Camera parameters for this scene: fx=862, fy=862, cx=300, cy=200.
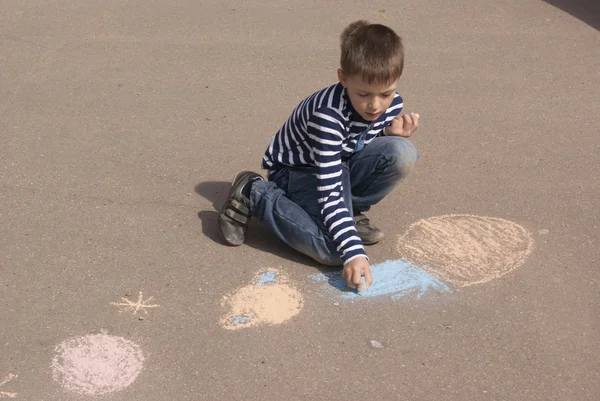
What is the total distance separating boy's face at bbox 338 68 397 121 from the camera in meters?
3.28

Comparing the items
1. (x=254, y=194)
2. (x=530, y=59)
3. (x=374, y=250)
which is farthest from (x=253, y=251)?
(x=530, y=59)

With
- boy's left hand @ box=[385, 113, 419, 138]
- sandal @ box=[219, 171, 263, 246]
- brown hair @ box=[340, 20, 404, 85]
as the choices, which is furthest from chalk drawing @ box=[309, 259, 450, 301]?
brown hair @ box=[340, 20, 404, 85]

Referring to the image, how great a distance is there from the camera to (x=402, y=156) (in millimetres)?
3574

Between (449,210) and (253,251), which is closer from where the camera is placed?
(253,251)

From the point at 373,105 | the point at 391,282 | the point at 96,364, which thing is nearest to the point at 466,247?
the point at 391,282

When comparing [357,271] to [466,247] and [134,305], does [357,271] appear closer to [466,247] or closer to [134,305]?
[466,247]

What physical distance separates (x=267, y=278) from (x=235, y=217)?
0.33m

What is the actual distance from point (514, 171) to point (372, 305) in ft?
4.49

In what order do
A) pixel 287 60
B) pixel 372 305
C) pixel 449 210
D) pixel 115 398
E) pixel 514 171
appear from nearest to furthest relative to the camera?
pixel 115 398 → pixel 372 305 → pixel 449 210 → pixel 514 171 → pixel 287 60

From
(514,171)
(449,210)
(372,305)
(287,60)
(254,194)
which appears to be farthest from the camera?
(287,60)

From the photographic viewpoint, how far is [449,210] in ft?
13.1

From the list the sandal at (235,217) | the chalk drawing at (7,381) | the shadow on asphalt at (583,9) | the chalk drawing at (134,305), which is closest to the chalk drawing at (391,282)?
the sandal at (235,217)

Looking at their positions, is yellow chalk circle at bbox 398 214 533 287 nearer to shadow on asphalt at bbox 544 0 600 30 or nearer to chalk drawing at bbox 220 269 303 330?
chalk drawing at bbox 220 269 303 330

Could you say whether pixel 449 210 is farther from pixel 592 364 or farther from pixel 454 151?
pixel 592 364
